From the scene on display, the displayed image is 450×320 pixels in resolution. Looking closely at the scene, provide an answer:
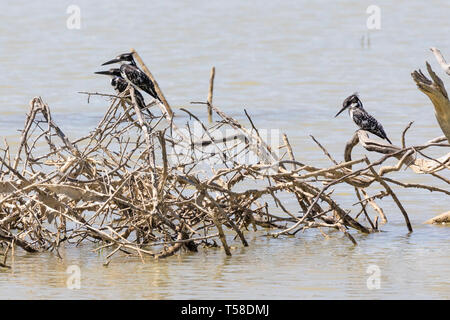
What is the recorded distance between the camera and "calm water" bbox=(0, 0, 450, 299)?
7.29m

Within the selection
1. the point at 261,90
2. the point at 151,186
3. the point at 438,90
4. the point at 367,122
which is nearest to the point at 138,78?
the point at 151,186

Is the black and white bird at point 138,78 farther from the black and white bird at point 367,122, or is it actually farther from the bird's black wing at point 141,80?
the black and white bird at point 367,122

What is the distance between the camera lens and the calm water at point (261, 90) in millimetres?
7289

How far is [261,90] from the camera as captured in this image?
762 inches

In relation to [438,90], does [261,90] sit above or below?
above

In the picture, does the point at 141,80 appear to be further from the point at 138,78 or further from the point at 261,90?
the point at 261,90

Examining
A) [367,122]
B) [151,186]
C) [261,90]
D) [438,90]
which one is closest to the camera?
[438,90]

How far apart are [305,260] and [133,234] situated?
1643mm

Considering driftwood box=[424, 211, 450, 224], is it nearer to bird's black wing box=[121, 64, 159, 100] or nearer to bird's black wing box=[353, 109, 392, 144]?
bird's black wing box=[353, 109, 392, 144]

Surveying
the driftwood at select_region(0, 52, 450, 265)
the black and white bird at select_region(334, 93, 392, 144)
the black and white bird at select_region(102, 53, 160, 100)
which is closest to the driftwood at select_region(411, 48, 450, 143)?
the driftwood at select_region(0, 52, 450, 265)

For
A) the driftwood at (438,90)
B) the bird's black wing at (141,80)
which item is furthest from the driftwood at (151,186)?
the bird's black wing at (141,80)

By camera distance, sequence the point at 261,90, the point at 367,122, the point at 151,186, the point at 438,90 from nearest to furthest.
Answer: the point at 438,90
the point at 151,186
the point at 367,122
the point at 261,90

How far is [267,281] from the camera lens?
7.26 metres
